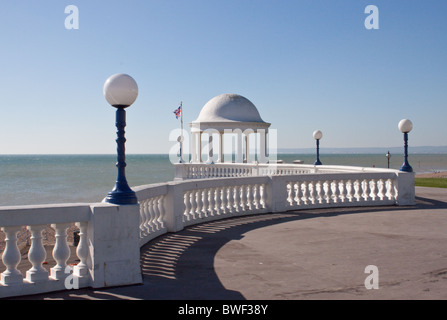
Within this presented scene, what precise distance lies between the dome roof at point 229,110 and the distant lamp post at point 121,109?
66.1ft

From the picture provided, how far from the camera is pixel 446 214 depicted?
38.9 feet

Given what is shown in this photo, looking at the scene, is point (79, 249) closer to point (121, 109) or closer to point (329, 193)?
point (121, 109)

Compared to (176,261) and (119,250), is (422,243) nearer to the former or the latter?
(176,261)

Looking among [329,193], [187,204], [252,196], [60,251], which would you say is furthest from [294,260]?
[329,193]

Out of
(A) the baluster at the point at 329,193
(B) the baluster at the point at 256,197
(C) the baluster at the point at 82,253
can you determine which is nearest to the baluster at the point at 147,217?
(C) the baluster at the point at 82,253

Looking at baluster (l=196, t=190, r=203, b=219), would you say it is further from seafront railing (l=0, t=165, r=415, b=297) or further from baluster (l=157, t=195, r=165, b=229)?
baluster (l=157, t=195, r=165, b=229)

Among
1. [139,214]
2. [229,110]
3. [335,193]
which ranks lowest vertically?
[335,193]

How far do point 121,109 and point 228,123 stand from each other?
19974 millimetres

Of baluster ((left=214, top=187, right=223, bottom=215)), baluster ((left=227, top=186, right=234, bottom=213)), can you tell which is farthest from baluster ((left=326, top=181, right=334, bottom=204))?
baluster ((left=214, top=187, right=223, bottom=215))

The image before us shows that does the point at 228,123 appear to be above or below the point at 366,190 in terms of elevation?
above

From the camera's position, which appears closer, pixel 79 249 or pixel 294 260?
pixel 79 249

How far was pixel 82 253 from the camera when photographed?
588cm

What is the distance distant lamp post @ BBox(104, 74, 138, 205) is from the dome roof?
20157 millimetres
